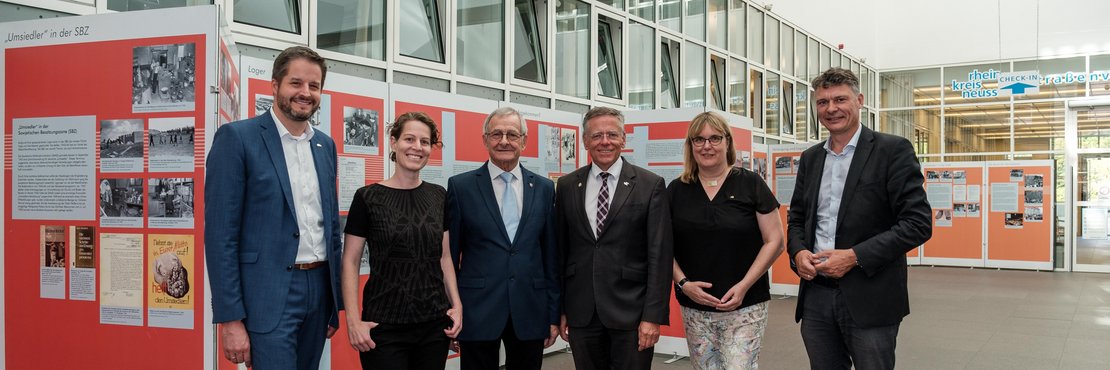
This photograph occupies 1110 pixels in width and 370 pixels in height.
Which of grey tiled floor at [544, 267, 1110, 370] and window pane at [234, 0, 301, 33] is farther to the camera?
grey tiled floor at [544, 267, 1110, 370]

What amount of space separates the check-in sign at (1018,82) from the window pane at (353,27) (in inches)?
616

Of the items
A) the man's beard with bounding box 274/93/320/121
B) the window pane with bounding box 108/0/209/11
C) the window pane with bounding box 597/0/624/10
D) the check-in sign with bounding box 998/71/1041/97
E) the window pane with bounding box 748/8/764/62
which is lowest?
the man's beard with bounding box 274/93/320/121

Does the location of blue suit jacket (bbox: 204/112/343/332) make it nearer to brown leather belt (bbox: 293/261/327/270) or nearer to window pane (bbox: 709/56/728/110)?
brown leather belt (bbox: 293/261/327/270)

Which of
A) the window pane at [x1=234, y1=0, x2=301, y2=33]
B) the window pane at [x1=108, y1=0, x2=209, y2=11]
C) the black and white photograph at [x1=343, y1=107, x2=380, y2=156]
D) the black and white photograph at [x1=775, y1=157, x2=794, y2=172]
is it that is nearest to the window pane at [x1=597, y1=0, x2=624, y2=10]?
the black and white photograph at [x1=775, y1=157, x2=794, y2=172]

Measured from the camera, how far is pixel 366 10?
5.44 meters

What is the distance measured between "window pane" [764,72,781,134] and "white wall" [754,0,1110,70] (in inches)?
82.5

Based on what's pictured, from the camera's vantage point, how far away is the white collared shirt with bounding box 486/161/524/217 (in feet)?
9.81

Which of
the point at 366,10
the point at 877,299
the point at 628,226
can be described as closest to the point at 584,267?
the point at 628,226

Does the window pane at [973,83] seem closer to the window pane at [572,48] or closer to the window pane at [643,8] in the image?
the window pane at [643,8]

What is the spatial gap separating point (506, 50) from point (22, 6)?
3.83 meters

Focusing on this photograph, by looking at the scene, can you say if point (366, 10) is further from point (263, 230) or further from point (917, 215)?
point (917, 215)

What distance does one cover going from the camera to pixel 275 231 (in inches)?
89.7

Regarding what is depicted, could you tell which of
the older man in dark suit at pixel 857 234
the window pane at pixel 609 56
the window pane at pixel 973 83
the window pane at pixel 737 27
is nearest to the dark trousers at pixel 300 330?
the older man in dark suit at pixel 857 234

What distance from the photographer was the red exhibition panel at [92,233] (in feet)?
9.04
